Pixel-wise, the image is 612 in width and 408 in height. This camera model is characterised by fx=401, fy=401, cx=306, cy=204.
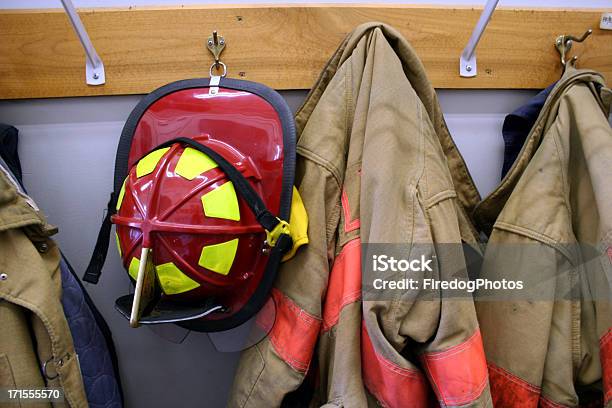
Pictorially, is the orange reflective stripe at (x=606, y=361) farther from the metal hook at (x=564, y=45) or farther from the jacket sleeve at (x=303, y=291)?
the metal hook at (x=564, y=45)

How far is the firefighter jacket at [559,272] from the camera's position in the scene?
24.1 inches

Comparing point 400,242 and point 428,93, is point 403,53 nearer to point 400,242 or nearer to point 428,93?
point 428,93

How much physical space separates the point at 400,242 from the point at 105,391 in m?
0.58

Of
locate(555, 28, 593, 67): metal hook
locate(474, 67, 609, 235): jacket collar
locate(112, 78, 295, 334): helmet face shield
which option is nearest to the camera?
locate(112, 78, 295, 334): helmet face shield

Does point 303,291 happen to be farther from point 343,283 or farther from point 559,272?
point 559,272

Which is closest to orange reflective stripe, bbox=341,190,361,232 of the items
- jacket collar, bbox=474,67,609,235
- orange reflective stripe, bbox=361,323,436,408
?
orange reflective stripe, bbox=361,323,436,408

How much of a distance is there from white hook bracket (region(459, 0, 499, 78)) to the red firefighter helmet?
1.30 feet

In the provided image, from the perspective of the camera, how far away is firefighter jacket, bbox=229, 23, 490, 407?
1.88ft

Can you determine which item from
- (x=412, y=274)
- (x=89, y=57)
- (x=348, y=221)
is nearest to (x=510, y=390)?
(x=412, y=274)

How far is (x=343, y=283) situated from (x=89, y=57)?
63 cm

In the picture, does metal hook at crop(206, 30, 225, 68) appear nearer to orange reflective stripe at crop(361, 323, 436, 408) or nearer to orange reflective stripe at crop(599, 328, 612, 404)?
orange reflective stripe at crop(361, 323, 436, 408)

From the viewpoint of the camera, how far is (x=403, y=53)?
0.70 m

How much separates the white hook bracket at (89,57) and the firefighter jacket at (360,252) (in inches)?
16.8

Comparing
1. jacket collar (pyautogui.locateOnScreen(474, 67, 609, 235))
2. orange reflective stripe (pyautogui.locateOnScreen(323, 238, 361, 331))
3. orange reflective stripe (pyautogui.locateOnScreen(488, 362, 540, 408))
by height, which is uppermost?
jacket collar (pyautogui.locateOnScreen(474, 67, 609, 235))
